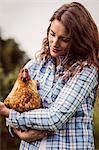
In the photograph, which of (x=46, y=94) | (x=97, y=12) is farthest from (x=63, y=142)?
(x=97, y=12)

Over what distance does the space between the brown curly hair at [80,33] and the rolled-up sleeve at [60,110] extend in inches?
2.2

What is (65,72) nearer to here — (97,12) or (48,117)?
(48,117)

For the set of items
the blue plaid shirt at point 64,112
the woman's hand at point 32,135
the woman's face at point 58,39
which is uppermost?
the woman's face at point 58,39

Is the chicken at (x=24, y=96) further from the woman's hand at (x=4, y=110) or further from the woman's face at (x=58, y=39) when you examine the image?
the woman's face at (x=58, y=39)

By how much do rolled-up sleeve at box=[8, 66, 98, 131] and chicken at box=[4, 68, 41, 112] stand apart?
24 millimetres

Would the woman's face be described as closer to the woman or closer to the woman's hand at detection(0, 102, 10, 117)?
the woman

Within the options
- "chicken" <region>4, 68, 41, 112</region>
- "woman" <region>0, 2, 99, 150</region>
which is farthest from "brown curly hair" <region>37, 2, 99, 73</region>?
"chicken" <region>4, 68, 41, 112</region>

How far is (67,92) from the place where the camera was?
4.76ft

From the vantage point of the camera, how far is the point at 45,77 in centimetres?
154

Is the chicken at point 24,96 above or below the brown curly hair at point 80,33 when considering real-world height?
below

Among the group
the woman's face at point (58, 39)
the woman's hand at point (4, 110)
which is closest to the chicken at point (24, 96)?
the woman's hand at point (4, 110)

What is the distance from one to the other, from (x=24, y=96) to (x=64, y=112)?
0.15 meters

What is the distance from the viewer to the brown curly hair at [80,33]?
1453mm

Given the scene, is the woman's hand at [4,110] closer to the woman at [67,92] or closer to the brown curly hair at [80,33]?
the woman at [67,92]
